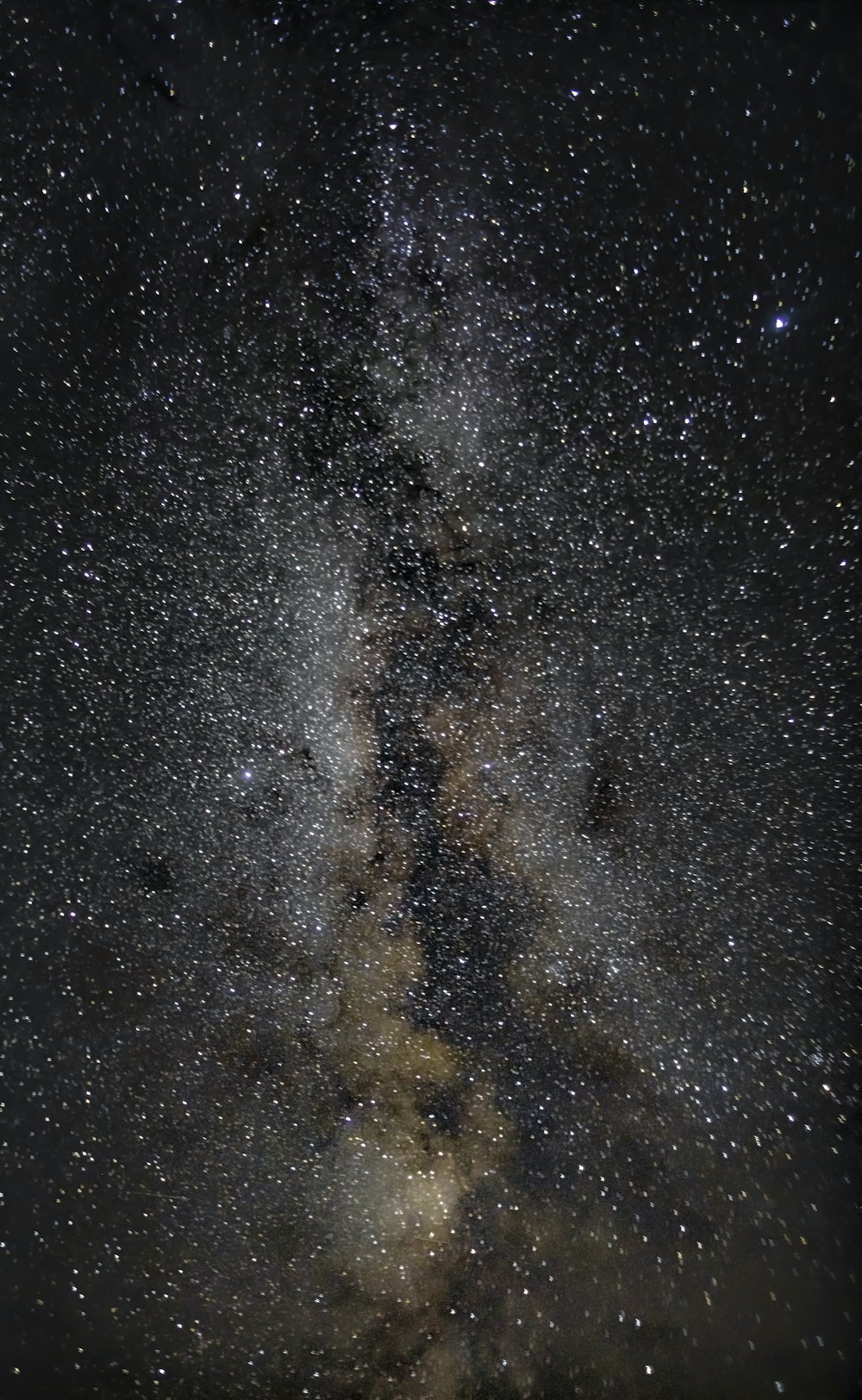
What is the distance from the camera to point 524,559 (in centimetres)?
78

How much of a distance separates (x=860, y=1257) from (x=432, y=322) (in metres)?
1.30

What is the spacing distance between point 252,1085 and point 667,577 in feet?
2.67

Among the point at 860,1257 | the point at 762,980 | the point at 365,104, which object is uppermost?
the point at 365,104

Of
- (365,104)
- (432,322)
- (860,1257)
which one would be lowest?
(860,1257)

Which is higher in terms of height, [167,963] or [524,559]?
[524,559]

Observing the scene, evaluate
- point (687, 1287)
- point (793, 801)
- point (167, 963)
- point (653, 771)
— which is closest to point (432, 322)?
point (653, 771)

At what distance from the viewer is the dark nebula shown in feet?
2.35

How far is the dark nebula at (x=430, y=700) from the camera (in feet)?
2.35

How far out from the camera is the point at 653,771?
82 centimetres

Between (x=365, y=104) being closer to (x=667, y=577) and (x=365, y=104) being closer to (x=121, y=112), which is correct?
(x=121, y=112)

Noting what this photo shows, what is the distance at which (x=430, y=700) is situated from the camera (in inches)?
31.6

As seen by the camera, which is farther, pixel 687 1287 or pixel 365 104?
pixel 687 1287

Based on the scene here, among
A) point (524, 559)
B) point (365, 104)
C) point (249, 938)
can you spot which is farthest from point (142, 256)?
point (249, 938)

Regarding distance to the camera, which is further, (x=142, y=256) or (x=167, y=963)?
(x=167, y=963)
